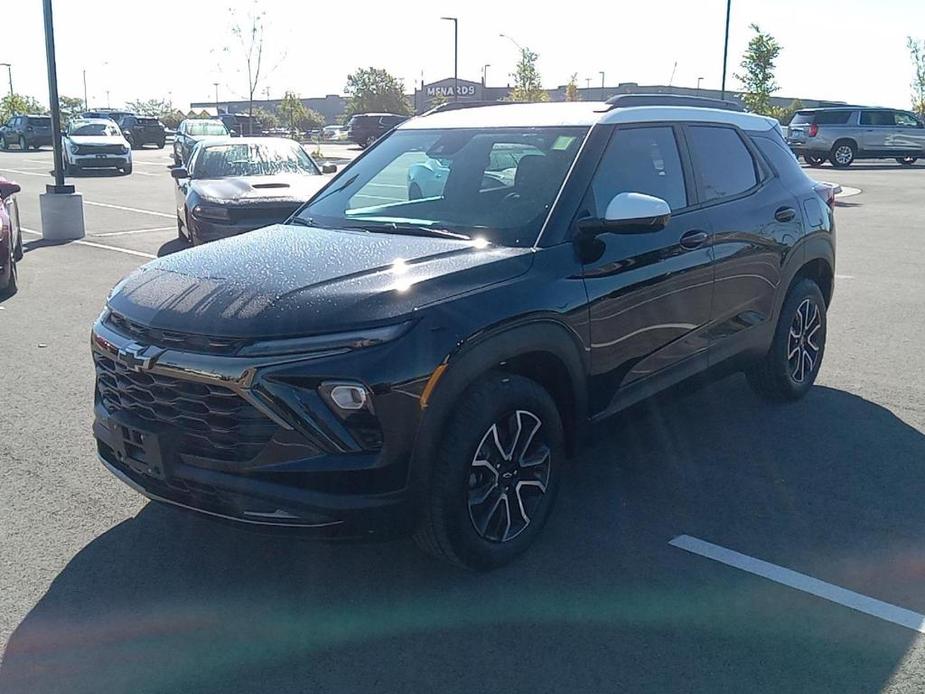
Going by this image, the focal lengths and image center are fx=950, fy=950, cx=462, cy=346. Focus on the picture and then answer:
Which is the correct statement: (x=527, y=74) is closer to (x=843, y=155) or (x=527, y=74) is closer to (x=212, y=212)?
(x=843, y=155)

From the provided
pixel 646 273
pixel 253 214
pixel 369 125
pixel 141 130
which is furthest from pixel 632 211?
pixel 141 130

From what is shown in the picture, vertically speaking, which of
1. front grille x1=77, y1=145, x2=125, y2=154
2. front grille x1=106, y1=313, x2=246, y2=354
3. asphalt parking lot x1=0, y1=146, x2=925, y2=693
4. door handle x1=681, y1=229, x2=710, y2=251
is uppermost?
door handle x1=681, y1=229, x2=710, y2=251

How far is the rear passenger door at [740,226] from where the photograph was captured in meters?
5.10

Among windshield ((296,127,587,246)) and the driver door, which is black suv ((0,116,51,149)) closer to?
windshield ((296,127,587,246))

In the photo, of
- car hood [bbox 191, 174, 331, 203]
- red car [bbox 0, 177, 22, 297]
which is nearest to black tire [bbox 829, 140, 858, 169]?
car hood [bbox 191, 174, 331, 203]

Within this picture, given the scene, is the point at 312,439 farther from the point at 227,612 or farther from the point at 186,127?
the point at 186,127

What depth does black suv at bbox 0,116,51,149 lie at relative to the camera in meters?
45.5

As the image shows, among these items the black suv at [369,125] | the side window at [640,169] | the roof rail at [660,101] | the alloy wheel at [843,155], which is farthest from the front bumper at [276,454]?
the black suv at [369,125]

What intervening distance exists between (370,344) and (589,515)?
66.1 inches

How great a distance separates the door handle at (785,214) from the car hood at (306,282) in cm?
227

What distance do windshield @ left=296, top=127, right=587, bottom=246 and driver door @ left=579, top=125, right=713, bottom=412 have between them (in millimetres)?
237

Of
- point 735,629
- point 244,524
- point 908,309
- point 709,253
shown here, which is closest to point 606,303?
point 709,253

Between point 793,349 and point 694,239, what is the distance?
1.62 metres

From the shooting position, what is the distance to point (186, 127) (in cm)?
3094
